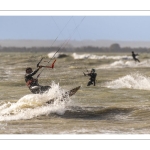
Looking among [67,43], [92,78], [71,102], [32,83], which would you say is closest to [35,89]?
[32,83]

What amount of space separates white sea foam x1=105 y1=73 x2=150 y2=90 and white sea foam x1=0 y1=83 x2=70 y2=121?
1.52 m

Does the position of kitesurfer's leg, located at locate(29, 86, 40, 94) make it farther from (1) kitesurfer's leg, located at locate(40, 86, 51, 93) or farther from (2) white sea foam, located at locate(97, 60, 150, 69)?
(2) white sea foam, located at locate(97, 60, 150, 69)

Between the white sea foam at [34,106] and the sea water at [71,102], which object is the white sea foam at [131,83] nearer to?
the sea water at [71,102]

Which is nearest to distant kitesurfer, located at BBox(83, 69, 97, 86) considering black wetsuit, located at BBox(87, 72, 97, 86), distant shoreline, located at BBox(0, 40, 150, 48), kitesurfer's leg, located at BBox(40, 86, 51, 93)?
black wetsuit, located at BBox(87, 72, 97, 86)

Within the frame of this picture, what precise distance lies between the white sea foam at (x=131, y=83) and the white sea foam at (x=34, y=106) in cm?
152

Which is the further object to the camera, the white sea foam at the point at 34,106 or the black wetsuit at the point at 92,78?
the black wetsuit at the point at 92,78

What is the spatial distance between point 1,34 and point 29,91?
3.73 feet

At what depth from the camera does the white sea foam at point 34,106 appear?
25.7 ft

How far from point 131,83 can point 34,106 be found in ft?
7.37

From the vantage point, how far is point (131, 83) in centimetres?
940

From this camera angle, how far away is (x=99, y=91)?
878 cm

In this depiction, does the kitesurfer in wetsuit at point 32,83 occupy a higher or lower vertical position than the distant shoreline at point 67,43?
lower

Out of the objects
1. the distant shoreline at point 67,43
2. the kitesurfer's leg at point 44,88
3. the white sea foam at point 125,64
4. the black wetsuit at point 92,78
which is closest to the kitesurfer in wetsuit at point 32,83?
the kitesurfer's leg at point 44,88
